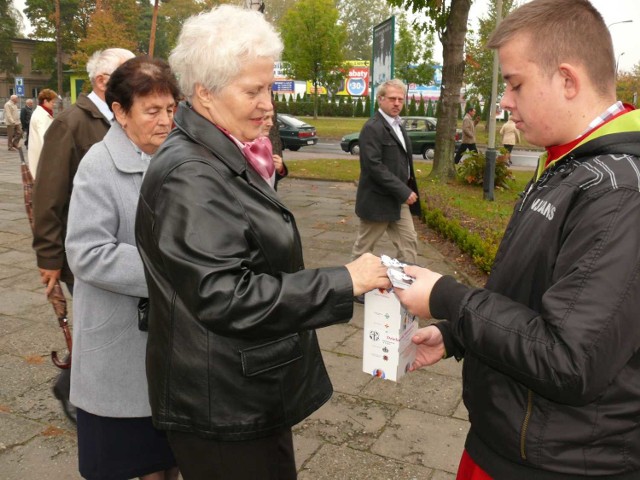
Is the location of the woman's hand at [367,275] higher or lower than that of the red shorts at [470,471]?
higher

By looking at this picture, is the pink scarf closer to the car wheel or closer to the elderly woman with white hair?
the elderly woman with white hair

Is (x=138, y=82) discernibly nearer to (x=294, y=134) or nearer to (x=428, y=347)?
(x=428, y=347)

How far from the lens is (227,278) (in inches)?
63.2

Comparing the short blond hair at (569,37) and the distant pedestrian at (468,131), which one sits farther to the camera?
the distant pedestrian at (468,131)

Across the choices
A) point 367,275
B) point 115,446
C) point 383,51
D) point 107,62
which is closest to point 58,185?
point 107,62

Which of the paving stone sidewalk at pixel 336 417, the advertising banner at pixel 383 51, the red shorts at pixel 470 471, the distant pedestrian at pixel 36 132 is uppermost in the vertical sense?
the advertising banner at pixel 383 51

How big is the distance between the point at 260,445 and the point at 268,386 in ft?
0.65

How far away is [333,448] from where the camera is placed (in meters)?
3.45

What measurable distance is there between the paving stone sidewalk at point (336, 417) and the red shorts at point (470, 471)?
1359mm

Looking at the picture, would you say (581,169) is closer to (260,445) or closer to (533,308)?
(533,308)

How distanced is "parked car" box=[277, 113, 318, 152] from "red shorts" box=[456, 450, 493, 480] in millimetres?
23110

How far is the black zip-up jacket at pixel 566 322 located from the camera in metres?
1.35

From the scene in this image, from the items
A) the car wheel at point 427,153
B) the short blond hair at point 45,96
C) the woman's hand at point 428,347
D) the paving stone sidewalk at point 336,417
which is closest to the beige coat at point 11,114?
the short blond hair at point 45,96

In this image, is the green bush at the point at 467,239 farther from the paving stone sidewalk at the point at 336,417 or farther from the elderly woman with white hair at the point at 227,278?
the elderly woman with white hair at the point at 227,278
